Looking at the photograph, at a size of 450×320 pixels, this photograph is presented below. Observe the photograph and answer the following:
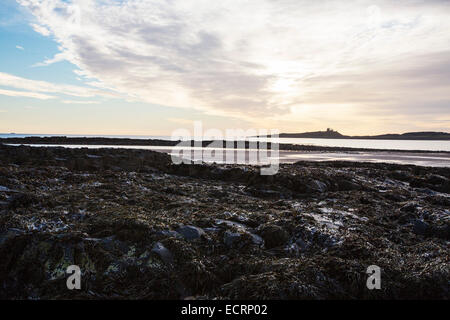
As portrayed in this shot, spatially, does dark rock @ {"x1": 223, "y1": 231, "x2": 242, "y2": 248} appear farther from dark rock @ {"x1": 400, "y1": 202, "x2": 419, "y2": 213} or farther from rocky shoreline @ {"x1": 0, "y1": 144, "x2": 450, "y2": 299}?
dark rock @ {"x1": 400, "y1": 202, "x2": 419, "y2": 213}

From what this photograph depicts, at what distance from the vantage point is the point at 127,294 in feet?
15.1

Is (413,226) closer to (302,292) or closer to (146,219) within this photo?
(302,292)

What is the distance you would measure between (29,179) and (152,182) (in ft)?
14.1

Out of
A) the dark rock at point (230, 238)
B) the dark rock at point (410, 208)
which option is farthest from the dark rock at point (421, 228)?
the dark rock at point (230, 238)

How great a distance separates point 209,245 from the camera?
590 cm

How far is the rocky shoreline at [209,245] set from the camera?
470 cm

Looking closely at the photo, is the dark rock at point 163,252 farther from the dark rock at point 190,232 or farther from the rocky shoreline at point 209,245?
the dark rock at point 190,232

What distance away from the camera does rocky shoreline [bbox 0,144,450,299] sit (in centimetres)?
470

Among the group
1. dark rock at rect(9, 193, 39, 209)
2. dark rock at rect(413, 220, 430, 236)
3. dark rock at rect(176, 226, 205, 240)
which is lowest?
dark rock at rect(413, 220, 430, 236)

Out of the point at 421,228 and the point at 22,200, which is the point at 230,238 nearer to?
the point at 421,228

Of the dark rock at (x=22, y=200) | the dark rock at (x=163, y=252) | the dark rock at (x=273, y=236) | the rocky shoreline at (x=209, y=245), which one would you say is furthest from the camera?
the dark rock at (x=22, y=200)

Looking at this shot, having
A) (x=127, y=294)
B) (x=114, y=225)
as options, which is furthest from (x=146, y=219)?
(x=127, y=294)

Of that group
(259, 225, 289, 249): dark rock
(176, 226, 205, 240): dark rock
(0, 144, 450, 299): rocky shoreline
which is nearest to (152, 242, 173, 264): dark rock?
(0, 144, 450, 299): rocky shoreline

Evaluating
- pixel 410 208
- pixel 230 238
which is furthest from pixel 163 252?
pixel 410 208
